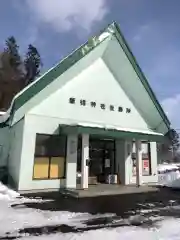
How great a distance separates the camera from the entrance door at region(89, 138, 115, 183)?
13172mm

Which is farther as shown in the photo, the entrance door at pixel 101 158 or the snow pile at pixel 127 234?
the entrance door at pixel 101 158

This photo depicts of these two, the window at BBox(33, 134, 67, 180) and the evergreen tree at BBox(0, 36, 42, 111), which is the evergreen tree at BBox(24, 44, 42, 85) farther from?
the window at BBox(33, 134, 67, 180)

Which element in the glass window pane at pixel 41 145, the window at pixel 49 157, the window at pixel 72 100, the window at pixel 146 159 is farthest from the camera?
the window at pixel 146 159

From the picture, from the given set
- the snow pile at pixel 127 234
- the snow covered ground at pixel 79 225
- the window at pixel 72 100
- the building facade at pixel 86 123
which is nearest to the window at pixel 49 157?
the building facade at pixel 86 123

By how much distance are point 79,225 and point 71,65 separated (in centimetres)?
830

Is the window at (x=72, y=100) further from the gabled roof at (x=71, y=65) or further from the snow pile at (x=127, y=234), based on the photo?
the snow pile at (x=127, y=234)

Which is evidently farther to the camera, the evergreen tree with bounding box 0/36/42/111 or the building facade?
the evergreen tree with bounding box 0/36/42/111

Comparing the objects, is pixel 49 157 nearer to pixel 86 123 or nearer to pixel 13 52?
pixel 86 123

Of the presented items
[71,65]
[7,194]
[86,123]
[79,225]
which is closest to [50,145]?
[86,123]

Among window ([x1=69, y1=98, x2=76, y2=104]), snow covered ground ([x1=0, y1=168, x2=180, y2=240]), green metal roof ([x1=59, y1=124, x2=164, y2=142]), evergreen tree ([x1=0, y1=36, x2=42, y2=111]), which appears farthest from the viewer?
evergreen tree ([x1=0, y1=36, x2=42, y2=111])

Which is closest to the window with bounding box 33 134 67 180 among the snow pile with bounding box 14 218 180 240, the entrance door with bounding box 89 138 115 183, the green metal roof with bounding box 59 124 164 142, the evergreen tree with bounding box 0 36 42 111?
the green metal roof with bounding box 59 124 164 142

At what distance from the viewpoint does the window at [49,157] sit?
10.8m

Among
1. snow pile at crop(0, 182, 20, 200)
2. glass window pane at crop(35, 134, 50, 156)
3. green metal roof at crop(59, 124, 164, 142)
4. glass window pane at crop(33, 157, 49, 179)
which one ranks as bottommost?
snow pile at crop(0, 182, 20, 200)

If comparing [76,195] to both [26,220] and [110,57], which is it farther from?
[110,57]
